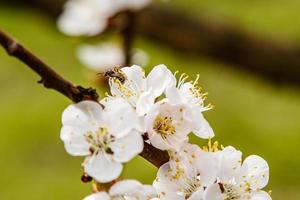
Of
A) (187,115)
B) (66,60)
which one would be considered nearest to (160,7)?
(66,60)

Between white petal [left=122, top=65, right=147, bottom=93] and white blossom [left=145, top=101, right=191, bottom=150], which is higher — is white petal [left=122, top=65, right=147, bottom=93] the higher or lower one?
the higher one

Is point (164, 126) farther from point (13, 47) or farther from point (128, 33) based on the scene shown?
point (128, 33)

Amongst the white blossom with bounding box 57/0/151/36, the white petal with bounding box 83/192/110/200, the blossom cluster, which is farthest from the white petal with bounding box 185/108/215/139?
the white blossom with bounding box 57/0/151/36

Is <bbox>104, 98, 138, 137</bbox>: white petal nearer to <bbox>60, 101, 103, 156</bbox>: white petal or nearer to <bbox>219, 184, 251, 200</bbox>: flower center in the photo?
<bbox>60, 101, 103, 156</bbox>: white petal

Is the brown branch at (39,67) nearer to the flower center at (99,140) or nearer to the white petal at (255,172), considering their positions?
the flower center at (99,140)

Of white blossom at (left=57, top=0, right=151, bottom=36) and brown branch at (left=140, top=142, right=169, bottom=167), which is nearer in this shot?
brown branch at (left=140, top=142, right=169, bottom=167)

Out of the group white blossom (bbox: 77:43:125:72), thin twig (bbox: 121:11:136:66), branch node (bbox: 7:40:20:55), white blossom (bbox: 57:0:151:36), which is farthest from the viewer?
white blossom (bbox: 77:43:125:72)

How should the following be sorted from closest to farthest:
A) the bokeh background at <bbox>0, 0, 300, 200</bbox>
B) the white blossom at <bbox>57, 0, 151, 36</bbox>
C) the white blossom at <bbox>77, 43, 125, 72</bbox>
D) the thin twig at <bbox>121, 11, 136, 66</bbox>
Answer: the thin twig at <bbox>121, 11, 136, 66</bbox>
the white blossom at <bbox>57, 0, 151, 36</bbox>
the white blossom at <bbox>77, 43, 125, 72</bbox>
the bokeh background at <bbox>0, 0, 300, 200</bbox>

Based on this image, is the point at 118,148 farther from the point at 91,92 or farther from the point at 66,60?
the point at 66,60
